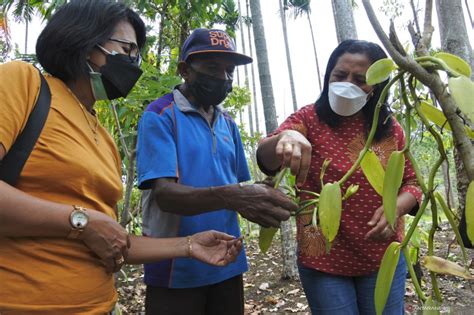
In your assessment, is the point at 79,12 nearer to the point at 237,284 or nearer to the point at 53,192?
the point at 53,192

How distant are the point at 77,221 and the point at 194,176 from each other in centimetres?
50

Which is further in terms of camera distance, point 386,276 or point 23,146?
point 23,146

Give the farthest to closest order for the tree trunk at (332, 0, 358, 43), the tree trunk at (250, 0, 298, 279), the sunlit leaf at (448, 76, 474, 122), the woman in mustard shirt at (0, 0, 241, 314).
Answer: the tree trunk at (250, 0, 298, 279) < the tree trunk at (332, 0, 358, 43) < the woman in mustard shirt at (0, 0, 241, 314) < the sunlit leaf at (448, 76, 474, 122)

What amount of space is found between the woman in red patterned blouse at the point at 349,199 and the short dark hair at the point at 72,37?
0.53 m

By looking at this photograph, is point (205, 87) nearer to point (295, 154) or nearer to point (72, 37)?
point (72, 37)

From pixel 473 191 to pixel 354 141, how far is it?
887mm

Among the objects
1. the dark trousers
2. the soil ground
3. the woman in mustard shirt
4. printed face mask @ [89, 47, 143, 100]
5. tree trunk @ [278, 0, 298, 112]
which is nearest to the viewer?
the woman in mustard shirt

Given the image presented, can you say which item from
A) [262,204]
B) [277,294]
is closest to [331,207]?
[262,204]

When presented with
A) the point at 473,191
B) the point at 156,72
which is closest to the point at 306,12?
the point at 156,72

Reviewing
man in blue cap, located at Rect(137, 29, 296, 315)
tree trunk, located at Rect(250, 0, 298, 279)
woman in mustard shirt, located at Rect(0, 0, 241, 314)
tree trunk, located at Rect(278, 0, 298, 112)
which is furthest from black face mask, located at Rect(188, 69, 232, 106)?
tree trunk, located at Rect(278, 0, 298, 112)

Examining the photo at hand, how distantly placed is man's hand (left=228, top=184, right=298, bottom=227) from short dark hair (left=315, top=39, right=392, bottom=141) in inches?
17.3

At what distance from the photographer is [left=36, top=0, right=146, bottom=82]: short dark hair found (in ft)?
3.37

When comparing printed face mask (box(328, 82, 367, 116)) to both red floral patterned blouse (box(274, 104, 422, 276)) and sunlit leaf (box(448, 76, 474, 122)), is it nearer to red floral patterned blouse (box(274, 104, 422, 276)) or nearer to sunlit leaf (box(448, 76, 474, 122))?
red floral patterned blouse (box(274, 104, 422, 276))

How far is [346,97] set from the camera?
1152 millimetres
